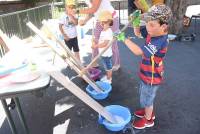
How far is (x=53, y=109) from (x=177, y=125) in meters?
1.78

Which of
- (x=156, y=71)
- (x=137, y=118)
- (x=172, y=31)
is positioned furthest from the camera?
→ (x=172, y=31)

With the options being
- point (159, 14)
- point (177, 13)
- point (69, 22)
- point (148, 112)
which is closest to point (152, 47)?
point (159, 14)

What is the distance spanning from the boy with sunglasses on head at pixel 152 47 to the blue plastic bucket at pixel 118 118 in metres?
0.29

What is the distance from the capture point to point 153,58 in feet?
8.59

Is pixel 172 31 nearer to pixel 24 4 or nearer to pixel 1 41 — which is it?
pixel 1 41

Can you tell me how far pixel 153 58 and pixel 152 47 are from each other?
14 cm

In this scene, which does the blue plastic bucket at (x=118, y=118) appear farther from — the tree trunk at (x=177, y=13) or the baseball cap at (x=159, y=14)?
the tree trunk at (x=177, y=13)

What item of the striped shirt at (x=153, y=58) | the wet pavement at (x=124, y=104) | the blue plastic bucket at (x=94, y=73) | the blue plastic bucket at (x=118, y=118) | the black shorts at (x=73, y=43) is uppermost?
the striped shirt at (x=153, y=58)

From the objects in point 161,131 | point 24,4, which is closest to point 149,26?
point 161,131

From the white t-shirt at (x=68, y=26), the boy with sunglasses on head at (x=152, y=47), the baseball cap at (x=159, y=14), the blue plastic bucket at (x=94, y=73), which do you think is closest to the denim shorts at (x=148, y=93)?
the boy with sunglasses on head at (x=152, y=47)

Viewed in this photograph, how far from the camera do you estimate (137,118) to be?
3273 mm

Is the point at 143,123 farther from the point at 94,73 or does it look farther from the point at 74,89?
the point at 94,73

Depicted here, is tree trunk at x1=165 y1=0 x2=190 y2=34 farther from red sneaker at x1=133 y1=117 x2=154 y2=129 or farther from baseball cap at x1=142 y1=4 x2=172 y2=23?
baseball cap at x1=142 y1=4 x2=172 y2=23

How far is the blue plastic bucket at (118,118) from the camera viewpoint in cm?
286
